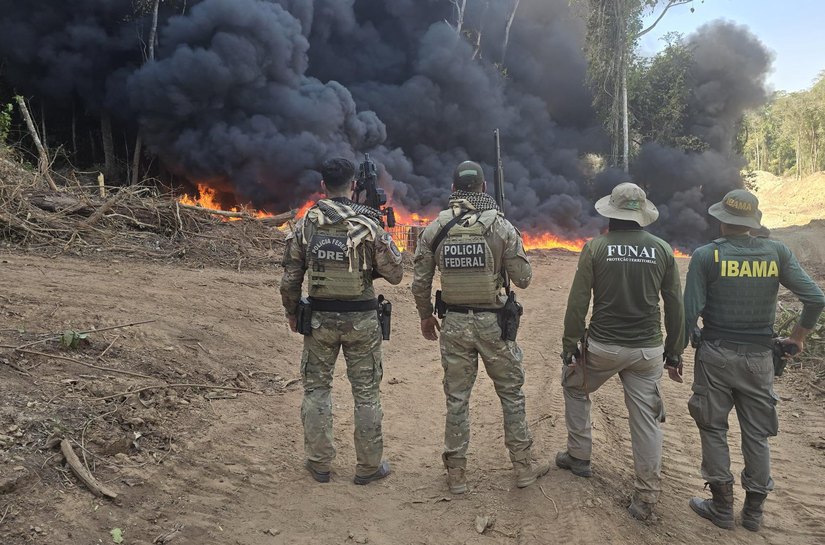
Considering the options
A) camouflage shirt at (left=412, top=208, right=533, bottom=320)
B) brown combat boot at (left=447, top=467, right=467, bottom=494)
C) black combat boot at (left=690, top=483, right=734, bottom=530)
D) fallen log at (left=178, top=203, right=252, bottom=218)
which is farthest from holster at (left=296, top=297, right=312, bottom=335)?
fallen log at (left=178, top=203, right=252, bottom=218)

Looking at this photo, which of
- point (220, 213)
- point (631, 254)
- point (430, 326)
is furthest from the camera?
point (220, 213)

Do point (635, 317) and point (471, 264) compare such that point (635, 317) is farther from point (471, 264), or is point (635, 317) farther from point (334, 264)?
point (334, 264)

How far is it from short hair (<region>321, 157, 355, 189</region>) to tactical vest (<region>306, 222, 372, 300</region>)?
0.90ft

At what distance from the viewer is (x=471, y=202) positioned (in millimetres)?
3469

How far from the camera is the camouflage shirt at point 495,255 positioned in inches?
135

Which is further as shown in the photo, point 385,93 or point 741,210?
point 385,93

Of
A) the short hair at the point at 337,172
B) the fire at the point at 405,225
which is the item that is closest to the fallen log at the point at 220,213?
the fire at the point at 405,225

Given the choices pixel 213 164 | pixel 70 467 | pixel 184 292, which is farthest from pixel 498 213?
pixel 213 164

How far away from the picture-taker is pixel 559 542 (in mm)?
2922

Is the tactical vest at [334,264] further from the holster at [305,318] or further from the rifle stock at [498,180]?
the rifle stock at [498,180]

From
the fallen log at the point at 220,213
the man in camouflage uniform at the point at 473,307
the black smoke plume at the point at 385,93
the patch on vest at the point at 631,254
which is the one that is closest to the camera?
the patch on vest at the point at 631,254

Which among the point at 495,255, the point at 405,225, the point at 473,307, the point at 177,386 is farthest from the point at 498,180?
the point at 405,225

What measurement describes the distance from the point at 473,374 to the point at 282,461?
1434mm

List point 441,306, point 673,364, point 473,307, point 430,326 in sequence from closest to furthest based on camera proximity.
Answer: point 673,364 → point 473,307 → point 441,306 → point 430,326
